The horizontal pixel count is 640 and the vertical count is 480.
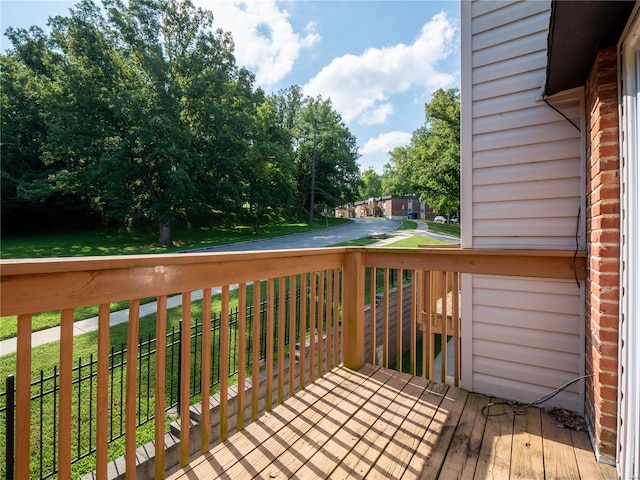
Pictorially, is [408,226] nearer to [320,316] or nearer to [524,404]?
[524,404]

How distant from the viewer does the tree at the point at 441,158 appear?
1492 centimetres

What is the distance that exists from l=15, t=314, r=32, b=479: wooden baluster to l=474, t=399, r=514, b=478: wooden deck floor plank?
1822 millimetres

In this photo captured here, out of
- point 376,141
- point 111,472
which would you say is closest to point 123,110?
point 111,472

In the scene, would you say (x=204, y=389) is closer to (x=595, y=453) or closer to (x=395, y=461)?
(x=395, y=461)

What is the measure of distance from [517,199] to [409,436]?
1.80 metres

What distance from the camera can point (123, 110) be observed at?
13.4m

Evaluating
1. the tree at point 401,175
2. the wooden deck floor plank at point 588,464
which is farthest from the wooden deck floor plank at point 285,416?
the tree at point 401,175

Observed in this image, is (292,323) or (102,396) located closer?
(102,396)

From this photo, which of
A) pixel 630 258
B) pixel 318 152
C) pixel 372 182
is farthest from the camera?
pixel 372 182

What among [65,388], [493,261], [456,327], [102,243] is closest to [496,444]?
[456,327]

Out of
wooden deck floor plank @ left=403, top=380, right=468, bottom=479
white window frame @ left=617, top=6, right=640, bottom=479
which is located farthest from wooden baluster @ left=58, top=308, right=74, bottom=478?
white window frame @ left=617, top=6, right=640, bottom=479

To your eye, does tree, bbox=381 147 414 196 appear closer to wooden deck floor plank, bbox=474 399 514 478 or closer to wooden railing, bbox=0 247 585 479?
wooden railing, bbox=0 247 585 479

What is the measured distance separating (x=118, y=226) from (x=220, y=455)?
785 inches

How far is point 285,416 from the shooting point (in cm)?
207
